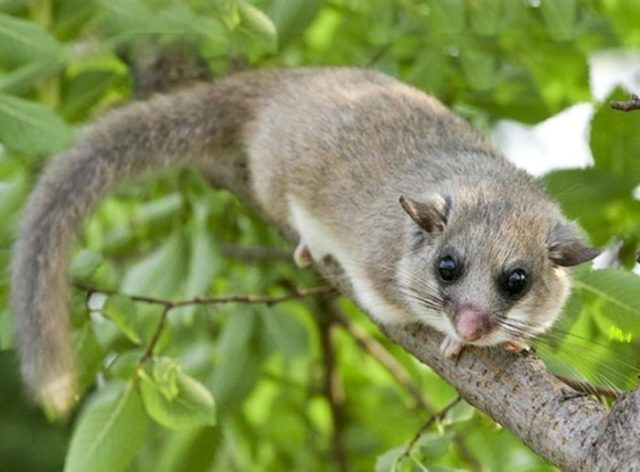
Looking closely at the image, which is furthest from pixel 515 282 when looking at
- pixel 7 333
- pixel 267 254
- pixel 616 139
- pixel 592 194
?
pixel 7 333

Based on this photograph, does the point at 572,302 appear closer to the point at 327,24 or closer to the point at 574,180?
the point at 574,180

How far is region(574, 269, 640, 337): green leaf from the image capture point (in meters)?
2.78

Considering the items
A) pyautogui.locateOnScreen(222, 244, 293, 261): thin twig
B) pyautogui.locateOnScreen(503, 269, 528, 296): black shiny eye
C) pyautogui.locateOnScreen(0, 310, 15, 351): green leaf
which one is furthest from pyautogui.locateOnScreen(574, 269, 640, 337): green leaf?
pyautogui.locateOnScreen(0, 310, 15, 351): green leaf

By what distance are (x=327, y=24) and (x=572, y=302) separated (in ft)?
4.75

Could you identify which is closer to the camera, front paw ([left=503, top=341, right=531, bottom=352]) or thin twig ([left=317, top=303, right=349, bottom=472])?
front paw ([left=503, top=341, right=531, bottom=352])

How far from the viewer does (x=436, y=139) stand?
11.9 feet

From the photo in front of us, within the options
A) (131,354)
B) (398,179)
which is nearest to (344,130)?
(398,179)

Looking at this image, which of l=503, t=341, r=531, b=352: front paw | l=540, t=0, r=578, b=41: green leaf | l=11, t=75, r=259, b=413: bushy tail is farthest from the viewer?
l=540, t=0, r=578, b=41: green leaf

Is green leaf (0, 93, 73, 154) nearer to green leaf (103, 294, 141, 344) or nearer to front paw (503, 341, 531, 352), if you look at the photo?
green leaf (103, 294, 141, 344)

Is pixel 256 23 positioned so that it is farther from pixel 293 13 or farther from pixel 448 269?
pixel 448 269

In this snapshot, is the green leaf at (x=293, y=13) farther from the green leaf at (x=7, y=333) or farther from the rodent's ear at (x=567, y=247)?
the green leaf at (x=7, y=333)

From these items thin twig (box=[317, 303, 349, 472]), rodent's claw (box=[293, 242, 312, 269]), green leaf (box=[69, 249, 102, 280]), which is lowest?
thin twig (box=[317, 303, 349, 472])

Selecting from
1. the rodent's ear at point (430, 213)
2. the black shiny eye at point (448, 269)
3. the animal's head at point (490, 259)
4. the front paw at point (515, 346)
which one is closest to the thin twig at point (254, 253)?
the animal's head at point (490, 259)

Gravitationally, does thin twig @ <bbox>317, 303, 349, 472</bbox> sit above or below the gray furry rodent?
below
